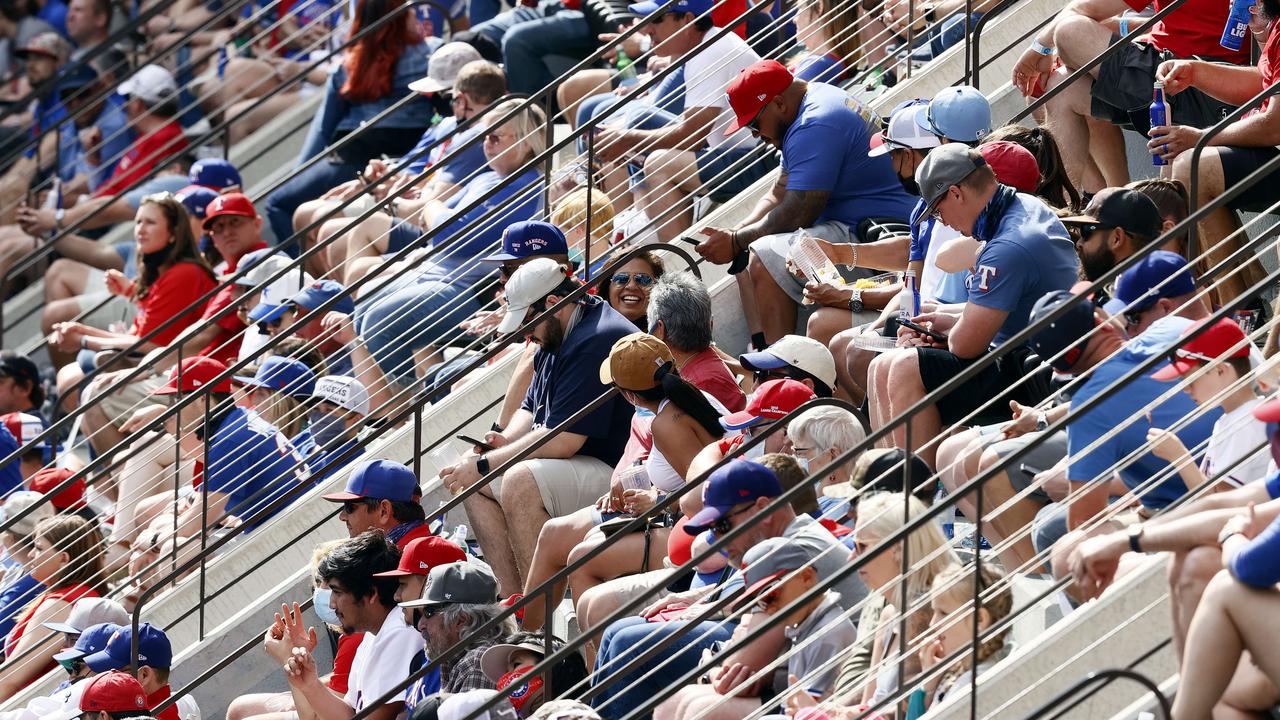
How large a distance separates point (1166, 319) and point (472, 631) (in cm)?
264

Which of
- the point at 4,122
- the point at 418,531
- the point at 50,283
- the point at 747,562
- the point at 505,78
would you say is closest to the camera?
the point at 747,562

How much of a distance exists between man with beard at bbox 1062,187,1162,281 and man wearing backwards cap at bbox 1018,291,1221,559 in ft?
2.68

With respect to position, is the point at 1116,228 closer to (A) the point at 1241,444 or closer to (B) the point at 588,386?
(A) the point at 1241,444

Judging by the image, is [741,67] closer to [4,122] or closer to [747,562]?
[747,562]

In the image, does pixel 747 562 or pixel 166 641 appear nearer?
pixel 747 562

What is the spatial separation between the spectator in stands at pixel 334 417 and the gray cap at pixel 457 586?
2.58 metres

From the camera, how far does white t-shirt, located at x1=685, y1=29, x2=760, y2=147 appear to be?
10688 millimetres

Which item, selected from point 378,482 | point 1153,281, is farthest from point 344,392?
point 1153,281

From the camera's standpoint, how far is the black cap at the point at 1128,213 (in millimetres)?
7590

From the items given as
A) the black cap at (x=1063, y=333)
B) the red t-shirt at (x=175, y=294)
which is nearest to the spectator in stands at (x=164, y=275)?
the red t-shirt at (x=175, y=294)

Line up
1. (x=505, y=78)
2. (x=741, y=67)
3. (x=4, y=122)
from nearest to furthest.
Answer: (x=741, y=67), (x=505, y=78), (x=4, y=122)

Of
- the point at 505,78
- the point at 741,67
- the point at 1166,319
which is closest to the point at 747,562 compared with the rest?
the point at 1166,319

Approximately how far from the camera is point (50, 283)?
14.6 metres

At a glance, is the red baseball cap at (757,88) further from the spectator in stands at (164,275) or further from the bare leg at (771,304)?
the spectator in stands at (164,275)
